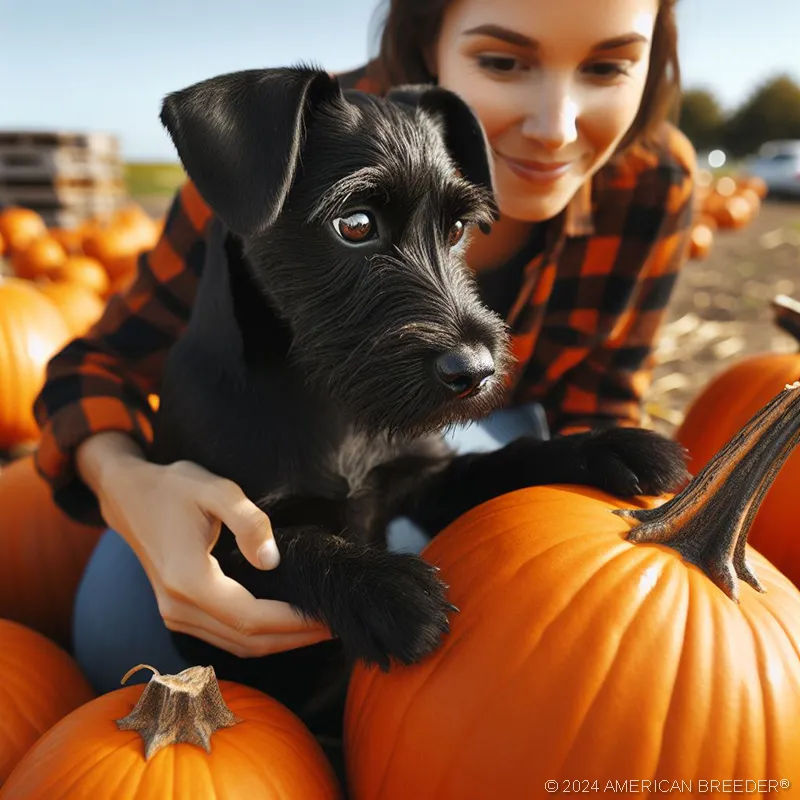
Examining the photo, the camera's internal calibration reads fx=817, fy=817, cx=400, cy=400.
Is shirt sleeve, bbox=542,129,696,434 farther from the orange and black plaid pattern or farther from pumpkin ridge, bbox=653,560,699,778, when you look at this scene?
pumpkin ridge, bbox=653,560,699,778

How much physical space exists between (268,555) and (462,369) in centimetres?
47

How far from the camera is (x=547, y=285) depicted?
232cm

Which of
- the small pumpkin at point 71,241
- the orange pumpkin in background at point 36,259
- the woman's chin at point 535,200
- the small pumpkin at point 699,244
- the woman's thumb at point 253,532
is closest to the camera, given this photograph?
the woman's thumb at point 253,532

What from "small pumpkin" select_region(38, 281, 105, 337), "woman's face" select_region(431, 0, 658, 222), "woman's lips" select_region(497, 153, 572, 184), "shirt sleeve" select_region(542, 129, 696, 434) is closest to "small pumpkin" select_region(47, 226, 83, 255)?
"small pumpkin" select_region(38, 281, 105, 337)

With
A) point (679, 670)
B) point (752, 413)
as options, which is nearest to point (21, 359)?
point (752, 413)

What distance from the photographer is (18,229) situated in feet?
24.2

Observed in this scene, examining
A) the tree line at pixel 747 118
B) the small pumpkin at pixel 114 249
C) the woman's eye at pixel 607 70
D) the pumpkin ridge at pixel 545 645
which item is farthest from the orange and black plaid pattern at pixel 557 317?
the tree line at pixel 747 118

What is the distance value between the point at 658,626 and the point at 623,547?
156mm

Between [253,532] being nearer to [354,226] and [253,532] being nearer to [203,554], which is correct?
[203,554]

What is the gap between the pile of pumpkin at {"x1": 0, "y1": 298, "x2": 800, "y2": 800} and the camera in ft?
3.85

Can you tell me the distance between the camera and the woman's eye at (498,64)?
1809mm

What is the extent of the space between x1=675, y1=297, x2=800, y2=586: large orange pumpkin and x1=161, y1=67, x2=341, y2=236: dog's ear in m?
1.24

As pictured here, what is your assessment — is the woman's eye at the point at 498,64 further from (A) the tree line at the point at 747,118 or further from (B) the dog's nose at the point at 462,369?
(A) the tree line at the point at 747,118

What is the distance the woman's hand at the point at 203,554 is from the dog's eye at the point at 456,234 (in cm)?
60
